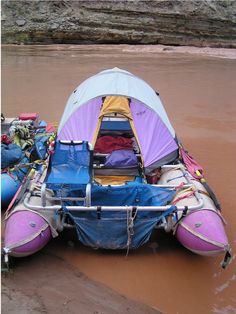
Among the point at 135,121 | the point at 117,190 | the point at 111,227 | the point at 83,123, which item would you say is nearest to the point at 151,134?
the point at 135,121

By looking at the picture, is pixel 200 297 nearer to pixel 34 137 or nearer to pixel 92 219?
pixel 92 219

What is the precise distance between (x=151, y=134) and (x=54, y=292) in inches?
122

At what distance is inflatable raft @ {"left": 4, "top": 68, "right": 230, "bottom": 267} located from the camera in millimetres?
4898

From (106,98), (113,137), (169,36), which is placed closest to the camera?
(106,98)

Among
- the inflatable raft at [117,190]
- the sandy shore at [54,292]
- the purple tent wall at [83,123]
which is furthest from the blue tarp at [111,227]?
the purple tent wall at [83,123]

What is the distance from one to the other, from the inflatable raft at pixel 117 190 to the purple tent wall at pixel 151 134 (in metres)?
0.02

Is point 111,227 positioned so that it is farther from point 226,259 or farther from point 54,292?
point 226,259

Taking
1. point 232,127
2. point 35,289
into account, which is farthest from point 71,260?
point 232,127

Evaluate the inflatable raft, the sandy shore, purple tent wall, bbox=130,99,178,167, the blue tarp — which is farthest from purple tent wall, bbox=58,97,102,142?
the sandy shore

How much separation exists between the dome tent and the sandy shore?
7.27ft

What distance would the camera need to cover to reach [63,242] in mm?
5438

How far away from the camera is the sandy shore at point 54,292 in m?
3.97

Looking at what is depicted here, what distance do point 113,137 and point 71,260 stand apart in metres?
2.95

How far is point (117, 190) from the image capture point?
5.46 m
